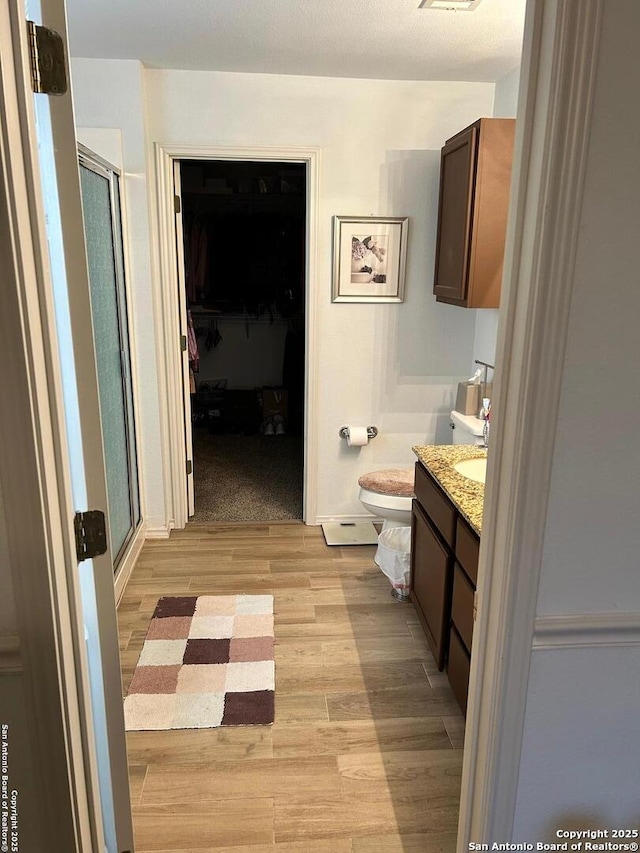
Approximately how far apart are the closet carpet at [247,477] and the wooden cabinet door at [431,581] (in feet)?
4.60

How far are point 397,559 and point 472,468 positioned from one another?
0.72 meters

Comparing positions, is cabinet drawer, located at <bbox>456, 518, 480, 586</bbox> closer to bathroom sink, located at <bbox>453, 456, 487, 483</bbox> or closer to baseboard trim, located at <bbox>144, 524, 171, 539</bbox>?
bathroom sink, located at <bbox>453, 456, 487, 483</bbox>

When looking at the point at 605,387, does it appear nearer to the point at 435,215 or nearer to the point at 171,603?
the point at 171,603

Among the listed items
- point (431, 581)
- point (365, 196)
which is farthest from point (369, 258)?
point (431, 581)

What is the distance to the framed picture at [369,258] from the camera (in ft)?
11.3

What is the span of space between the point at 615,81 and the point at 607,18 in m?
0.09

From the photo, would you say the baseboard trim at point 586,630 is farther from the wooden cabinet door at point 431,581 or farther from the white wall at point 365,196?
the white wall at point 365,196

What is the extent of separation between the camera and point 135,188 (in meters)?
3.22

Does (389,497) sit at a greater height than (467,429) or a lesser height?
lesser

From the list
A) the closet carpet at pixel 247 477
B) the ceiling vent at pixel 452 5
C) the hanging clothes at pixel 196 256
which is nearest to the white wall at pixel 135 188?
the closet carpet at pixel 247 477

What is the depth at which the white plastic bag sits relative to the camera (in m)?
2.94

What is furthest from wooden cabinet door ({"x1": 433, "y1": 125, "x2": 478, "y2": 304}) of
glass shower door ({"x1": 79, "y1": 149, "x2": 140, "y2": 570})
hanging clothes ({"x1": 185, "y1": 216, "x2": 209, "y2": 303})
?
hanging clothes ({"x1": 185, "y1": 216, "x2": 209, "y2": 303})

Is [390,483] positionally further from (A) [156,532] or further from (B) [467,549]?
(A) [156,532]

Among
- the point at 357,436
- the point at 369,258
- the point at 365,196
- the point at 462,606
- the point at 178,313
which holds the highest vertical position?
the point at 365,196
